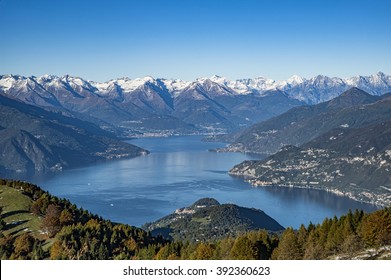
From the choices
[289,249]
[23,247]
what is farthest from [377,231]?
[23,247]

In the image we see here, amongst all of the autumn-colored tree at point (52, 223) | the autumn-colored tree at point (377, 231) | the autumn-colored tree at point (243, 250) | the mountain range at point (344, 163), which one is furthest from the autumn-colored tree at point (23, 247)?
the mountain range at point (344, 163)

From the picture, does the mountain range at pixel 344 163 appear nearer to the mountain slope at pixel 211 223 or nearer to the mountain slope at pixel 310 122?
the mountain slope at pixel 310 122

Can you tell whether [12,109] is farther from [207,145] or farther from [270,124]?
[270,124]

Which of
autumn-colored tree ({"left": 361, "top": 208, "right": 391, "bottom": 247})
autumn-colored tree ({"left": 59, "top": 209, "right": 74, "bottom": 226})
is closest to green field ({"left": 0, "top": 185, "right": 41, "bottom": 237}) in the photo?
autumn-colored tree ({"left": 59, "top": 209, "right": 74, "bottom": 226})

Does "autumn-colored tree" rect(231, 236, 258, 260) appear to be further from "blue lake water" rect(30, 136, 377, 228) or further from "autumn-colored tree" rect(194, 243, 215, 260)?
"blue lake water" rect(30, 136, 377, 228)
